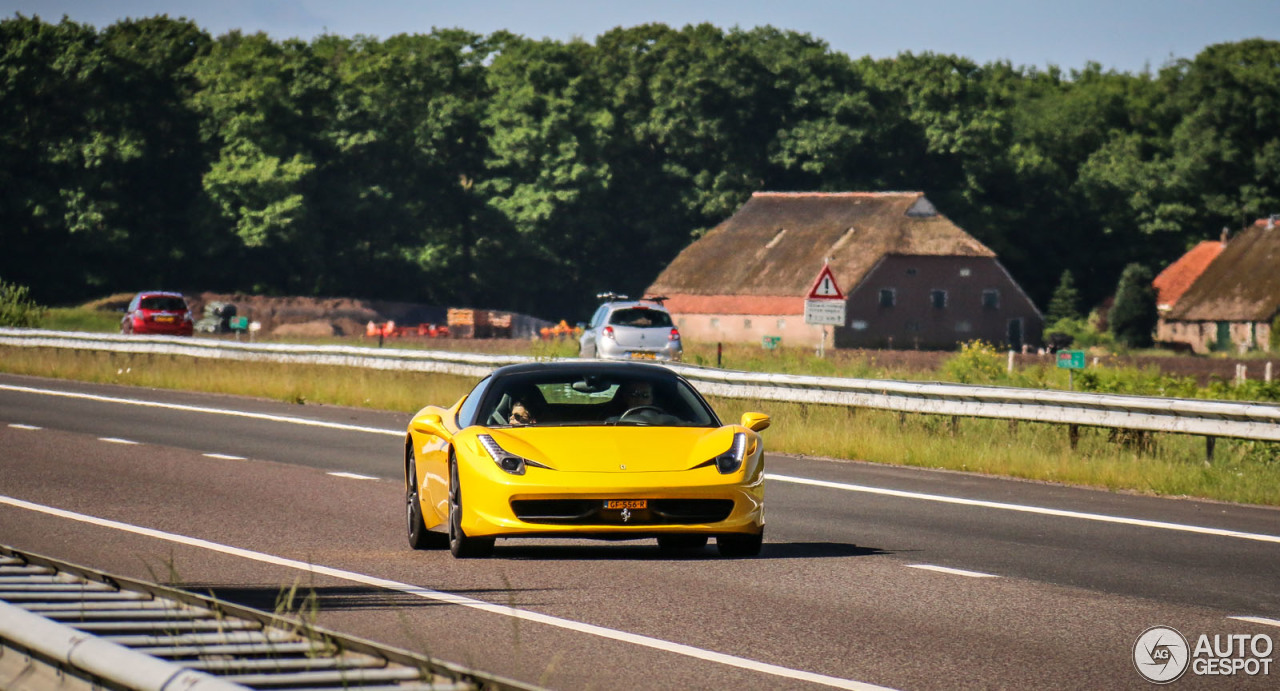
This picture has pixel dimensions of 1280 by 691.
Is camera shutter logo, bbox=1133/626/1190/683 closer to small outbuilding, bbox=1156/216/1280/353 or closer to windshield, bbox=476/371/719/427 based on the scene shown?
windshield, bbox=476/371/719/427

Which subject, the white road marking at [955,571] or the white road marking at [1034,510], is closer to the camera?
the white road marking at [955,571]

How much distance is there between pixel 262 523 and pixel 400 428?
1153 centimetres

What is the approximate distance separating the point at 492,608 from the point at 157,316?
52.3m

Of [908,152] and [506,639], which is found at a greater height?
[908,152]

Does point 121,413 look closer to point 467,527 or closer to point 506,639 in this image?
point 467,527

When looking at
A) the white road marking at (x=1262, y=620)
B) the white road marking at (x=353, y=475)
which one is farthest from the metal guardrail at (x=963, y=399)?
the white road marking at (x=1262, y=620)

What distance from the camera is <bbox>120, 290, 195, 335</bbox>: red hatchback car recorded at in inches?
2340

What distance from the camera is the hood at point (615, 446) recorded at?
11.3 meters

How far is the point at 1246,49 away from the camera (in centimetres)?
10719

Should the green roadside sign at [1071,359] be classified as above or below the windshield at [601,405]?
below

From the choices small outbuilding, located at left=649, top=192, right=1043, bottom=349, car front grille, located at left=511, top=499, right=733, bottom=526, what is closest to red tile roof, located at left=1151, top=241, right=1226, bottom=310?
small outbuilding, located at left=649, top=192, right=1043, bottom=349

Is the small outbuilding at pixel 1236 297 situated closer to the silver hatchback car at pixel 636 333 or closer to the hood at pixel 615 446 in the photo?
the silver hatchback car at pixel 636 333

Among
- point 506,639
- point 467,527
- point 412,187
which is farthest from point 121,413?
point 412,187

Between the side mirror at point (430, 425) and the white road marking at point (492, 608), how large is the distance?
1358mm
